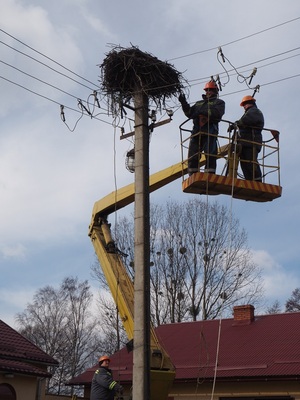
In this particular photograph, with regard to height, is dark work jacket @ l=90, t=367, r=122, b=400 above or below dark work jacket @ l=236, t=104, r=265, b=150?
below

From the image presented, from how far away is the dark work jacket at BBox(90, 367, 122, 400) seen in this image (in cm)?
995

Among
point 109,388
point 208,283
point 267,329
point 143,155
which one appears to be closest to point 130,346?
point 109,388

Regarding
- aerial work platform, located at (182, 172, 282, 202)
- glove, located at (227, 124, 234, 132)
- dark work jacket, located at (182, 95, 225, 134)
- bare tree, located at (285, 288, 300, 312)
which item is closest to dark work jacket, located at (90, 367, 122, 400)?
aerial work platform, located at (182, 172, 282, 202)

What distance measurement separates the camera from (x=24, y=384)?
18172 millimetres

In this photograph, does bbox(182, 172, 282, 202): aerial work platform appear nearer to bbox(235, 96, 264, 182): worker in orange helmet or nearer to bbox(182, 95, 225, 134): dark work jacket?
bbox(235, 96, 264, 182): worker in orange helmet

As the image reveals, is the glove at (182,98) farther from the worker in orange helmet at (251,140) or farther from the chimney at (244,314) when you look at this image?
the chimney at (244,314)

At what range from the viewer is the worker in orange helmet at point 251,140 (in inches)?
460

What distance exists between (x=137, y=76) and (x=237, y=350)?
12.6 m

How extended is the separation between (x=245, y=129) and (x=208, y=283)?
73.2 ft

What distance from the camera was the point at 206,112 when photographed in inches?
453

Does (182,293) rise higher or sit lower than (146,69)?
higher

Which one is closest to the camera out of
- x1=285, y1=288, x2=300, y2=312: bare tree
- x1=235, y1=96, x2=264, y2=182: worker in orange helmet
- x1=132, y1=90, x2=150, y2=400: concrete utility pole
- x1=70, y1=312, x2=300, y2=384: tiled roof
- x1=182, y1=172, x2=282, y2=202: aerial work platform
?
x1=132, y1=90, x2=150, y2=400: concrete utility pole

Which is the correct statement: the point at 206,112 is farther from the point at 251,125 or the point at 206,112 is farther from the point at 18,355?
the point at 18,355

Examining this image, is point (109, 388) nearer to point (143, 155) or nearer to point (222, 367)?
point (143, 155)
